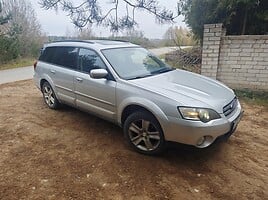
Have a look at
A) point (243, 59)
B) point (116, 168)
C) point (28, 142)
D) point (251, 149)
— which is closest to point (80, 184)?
point (116, 168)

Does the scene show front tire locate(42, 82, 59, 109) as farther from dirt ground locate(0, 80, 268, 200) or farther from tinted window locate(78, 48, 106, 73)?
tinted window locate(78, 48, 106, 73)

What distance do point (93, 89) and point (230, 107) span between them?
2.17 m

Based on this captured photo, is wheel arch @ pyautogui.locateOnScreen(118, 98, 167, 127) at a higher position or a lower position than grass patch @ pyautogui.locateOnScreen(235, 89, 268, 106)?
higher

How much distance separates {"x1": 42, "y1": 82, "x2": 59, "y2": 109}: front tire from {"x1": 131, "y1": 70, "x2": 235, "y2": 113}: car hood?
2.57 metres

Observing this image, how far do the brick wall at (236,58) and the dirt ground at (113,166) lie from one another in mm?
2367

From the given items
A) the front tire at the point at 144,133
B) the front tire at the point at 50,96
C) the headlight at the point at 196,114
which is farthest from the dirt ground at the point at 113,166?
the front tire at the point at 50,96

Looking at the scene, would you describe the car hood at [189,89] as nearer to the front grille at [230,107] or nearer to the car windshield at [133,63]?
the front grille at [230,107]

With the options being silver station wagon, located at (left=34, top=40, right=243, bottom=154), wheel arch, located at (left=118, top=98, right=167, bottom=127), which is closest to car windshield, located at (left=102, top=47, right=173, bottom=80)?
silver station wagon, located at (left=34, top=40, right=243, bottom=154)

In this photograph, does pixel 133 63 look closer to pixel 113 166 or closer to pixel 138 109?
pixel 138 109

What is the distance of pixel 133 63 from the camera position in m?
4.29

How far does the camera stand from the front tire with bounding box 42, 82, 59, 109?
5578 mm

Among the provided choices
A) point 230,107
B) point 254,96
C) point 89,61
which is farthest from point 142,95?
point 254,96

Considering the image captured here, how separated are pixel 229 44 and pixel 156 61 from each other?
126 inches

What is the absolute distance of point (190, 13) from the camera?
884 cm
